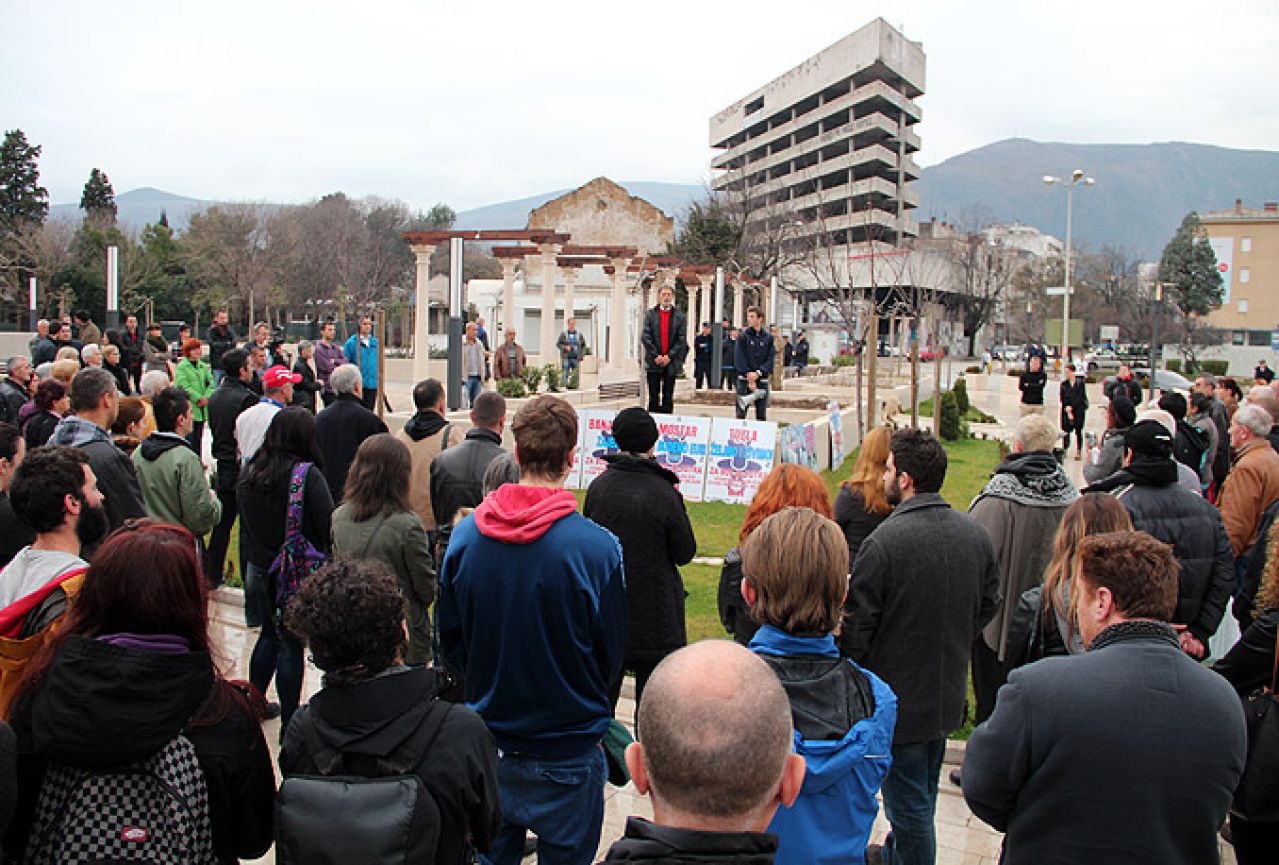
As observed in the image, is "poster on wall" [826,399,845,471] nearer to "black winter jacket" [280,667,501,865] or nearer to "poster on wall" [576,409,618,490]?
"poster on wall" [576,409,618,490]

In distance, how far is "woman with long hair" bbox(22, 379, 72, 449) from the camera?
655 centimetres

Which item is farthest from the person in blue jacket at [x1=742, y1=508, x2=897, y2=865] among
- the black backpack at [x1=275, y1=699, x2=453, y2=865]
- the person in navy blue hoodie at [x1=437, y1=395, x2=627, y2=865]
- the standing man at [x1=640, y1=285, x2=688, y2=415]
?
the standing man at [x1=640, y1=285, x2=688, y2=415]

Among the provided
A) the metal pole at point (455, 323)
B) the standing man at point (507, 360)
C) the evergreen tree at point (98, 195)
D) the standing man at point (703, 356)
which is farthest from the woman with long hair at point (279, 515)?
the evergreen tree at point (98, 195)

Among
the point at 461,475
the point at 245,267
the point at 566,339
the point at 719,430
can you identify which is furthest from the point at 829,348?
the point at 461,475

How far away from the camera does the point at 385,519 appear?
4.81 m

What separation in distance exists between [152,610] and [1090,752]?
96.4 inches

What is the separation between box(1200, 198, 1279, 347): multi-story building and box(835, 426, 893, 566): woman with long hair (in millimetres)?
108306

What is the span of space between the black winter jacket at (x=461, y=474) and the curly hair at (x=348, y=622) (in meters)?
2.89

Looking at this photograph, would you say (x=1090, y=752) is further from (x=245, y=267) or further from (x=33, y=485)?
(x=245, y=267)

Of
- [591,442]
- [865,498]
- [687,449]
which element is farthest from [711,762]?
[591,442]

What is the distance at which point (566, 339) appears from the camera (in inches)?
968

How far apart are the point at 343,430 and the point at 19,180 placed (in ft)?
191

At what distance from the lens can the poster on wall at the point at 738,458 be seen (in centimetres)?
1295

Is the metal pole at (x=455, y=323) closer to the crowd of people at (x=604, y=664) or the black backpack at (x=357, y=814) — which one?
the crowd of people at (x=604, y=664)
